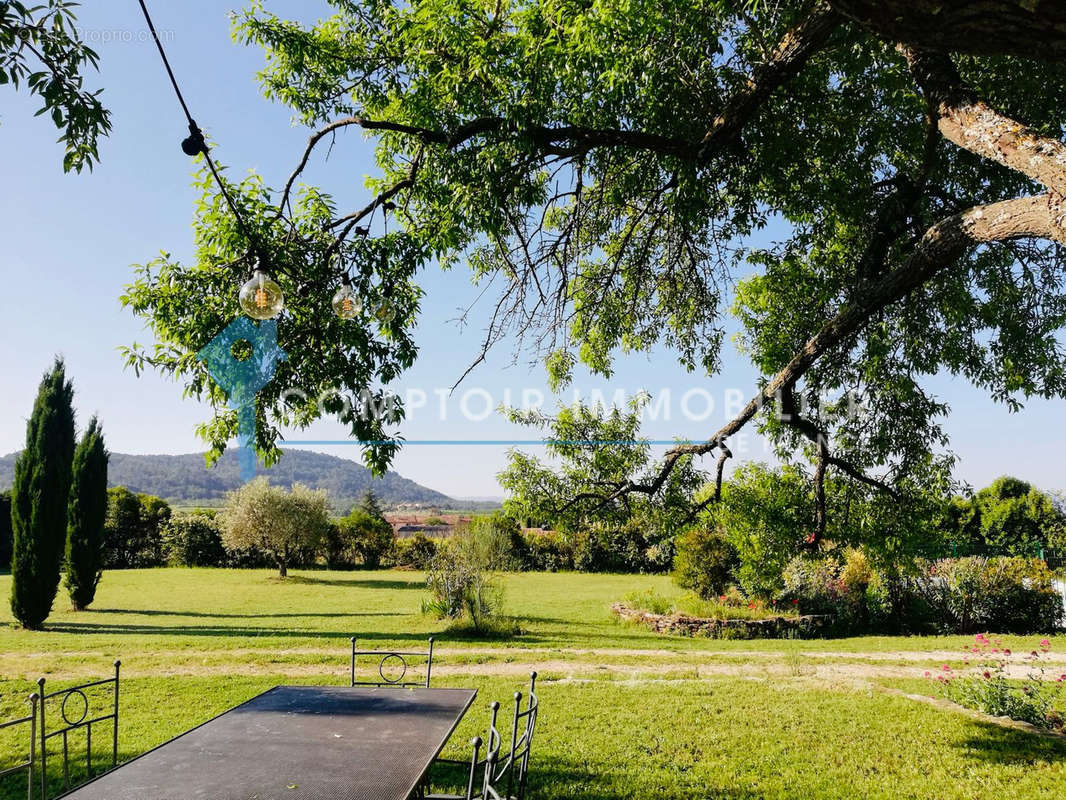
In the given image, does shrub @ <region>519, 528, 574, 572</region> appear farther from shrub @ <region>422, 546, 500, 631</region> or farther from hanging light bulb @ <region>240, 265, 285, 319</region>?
hanging light bulb @ <region>240, 265, 285, 319</region>

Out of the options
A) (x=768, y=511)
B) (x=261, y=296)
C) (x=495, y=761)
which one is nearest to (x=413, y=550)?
(x=768, y=511)

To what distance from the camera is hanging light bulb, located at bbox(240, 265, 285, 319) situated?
11.5 ft

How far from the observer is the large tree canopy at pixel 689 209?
457 centimetres

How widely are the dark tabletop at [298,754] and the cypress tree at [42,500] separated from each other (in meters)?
14.3

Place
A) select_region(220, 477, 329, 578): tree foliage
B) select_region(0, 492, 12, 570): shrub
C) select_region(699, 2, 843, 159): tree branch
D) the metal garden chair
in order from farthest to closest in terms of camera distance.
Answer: select_region(0, 492, 12, 570): shrub, select_region(220, 477, 329, 578): tree foliage, select_region(699, 2, 843, 159): tree branch, the metal garden chair

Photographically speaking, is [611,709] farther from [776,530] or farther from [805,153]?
[805,153]

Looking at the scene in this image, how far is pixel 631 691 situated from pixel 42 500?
48.8 feet

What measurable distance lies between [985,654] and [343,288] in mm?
11993

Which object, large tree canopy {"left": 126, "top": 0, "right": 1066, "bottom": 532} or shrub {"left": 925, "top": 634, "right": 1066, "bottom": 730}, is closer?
large tree canopy {"left": 126, "top": 0, "right": 1066, "bottom": 532}

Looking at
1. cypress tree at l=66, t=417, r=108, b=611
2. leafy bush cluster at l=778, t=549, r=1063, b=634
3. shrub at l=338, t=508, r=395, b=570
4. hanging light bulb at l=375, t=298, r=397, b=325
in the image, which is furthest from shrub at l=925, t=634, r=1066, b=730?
shrub at l=338, t=508, r=395, b=570

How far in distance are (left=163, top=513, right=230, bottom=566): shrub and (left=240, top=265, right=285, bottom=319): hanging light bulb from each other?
28620 mm

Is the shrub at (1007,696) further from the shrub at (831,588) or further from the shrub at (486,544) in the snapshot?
the shrub at (486,544)

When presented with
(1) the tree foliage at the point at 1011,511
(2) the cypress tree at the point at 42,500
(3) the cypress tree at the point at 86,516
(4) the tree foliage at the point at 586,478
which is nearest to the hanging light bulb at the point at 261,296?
(4) the tree foliage at the point at 586,478

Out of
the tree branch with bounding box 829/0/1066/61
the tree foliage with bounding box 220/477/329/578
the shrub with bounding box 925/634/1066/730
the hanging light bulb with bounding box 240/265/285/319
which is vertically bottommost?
the shrub with bounding box 925/634/1066/730
